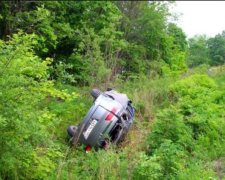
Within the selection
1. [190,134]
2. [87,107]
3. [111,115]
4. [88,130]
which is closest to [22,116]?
[88,130]

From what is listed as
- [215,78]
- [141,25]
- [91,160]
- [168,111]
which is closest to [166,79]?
[215,78]

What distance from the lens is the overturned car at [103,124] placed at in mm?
6504

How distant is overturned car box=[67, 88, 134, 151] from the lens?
6.50m

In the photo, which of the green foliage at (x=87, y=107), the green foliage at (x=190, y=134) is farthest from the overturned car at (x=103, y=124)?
the green foliage at (x=190, y=134)

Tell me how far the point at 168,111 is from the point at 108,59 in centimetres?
342

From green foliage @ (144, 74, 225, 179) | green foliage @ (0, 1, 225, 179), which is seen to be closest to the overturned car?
green foliage @ (0, 1, 225, 179)

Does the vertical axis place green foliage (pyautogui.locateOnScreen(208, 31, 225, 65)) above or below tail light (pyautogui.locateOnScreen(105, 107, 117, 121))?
above

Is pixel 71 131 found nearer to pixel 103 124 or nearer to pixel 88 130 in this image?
pixel 88 130

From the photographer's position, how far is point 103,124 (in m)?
6.59

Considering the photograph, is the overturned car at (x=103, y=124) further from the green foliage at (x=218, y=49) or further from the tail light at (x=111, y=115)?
the green foliage at (x=218, y=49)

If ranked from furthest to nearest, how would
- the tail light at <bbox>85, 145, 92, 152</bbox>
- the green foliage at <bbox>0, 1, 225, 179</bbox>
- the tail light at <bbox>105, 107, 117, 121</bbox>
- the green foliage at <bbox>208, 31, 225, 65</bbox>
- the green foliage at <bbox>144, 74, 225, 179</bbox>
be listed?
1. the green foliage at <bbox>208, 31, 225, 65</bbox>
2. the tail light at <bbox>105, 107, 117, 121</bbox>
3. the tail light at <bbox>85, 145, 92, 152</bbox>
4. the green foliage at <bbox>144, 74, 225, 179</bbox>
5. the green foliage at <bbox>0, 1, 225, 179</bbox>

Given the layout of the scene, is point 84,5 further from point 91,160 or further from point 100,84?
point 91,160

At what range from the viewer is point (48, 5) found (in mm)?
11820

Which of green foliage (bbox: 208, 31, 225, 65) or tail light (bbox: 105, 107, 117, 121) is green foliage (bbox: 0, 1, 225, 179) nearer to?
green foliage (bbox: 208, 31, 225, 65)
